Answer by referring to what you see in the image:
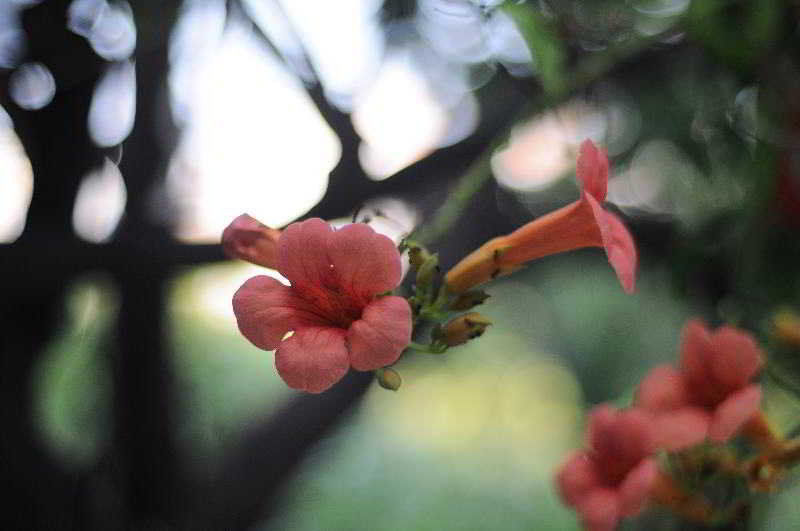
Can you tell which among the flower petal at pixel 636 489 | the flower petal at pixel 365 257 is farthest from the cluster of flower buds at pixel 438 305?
the flower petal at pixel 636 489

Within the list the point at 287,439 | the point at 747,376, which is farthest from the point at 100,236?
the point at 747,376

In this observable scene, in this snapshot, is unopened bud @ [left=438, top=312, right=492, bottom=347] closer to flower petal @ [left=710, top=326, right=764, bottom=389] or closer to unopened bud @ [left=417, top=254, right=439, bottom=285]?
unopened bud @ [left=417, top=254, right=439, bottom=285]

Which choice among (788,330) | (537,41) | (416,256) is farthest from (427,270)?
(788,330)

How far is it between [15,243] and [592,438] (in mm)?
731

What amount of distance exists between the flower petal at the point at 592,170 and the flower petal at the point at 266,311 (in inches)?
9.4

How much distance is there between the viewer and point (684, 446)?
33.5 inches

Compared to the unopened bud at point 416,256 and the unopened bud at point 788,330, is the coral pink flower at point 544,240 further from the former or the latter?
the unopened bud at point 788,330

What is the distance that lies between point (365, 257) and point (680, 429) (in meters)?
0.45

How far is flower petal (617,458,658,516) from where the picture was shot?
80cm

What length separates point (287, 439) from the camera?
1.26 meters

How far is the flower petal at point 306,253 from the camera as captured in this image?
559 mm

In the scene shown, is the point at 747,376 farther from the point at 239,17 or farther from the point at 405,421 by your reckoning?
the point at 405,421

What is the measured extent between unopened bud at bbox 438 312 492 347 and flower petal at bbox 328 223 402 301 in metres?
0.12

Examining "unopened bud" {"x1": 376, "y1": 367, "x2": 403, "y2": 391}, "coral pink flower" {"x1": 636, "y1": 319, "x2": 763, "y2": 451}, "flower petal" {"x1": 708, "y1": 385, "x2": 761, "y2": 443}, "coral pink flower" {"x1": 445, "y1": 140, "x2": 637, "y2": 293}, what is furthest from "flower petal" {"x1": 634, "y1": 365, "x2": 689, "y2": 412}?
"unopened bud" {"x1": 376, "y1": 367, "x2": 403, "y2": 391}
